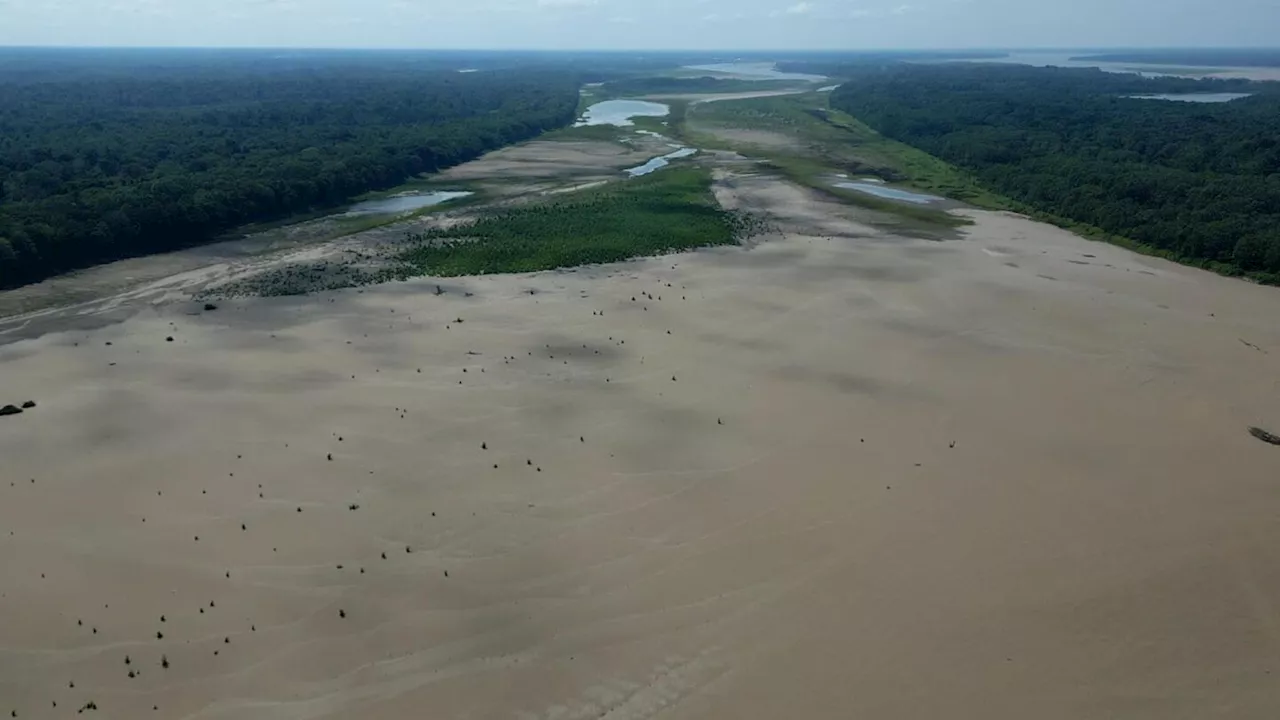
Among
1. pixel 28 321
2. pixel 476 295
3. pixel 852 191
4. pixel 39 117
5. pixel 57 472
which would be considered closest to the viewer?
pixel 57 472

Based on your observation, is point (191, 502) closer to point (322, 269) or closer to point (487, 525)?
point (487, 525)

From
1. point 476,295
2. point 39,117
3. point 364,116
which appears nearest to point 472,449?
point 476,295

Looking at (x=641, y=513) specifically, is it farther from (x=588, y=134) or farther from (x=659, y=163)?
(x=588, y=134)

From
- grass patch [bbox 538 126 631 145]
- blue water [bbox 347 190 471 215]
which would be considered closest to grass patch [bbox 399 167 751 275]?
blue water [bbox 347 190 471 215]

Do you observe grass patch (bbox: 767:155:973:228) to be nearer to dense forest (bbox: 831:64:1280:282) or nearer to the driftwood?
dense forest (bbox: 831:64:1280:282)

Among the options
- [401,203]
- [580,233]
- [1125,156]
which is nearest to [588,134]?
[401,203]

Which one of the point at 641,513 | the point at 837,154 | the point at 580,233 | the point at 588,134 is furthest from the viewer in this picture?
the point at 588,134
